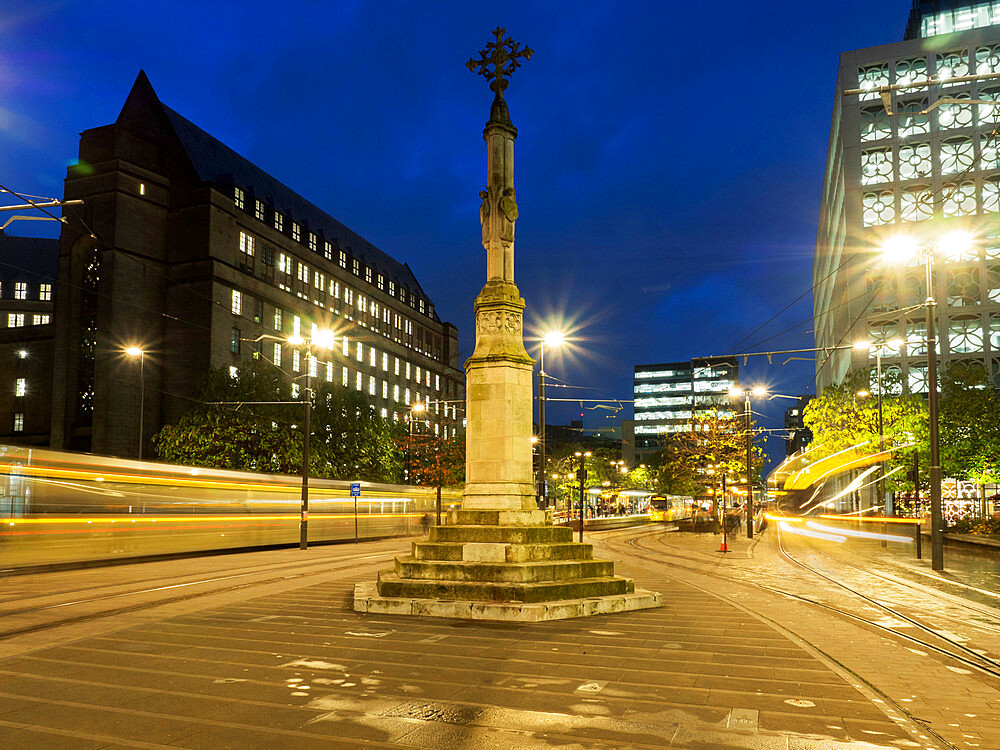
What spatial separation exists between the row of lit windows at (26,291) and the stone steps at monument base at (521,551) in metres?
90.1

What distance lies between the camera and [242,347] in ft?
196

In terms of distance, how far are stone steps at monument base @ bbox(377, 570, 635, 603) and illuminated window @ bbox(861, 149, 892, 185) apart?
236ft

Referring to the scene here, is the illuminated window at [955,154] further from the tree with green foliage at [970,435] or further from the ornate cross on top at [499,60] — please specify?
the ornate cross on top at [499,60]

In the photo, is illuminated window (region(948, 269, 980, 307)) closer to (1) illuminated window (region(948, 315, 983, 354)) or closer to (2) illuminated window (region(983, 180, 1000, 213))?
(1) illuminated window (region(948, 315, 983, 354))

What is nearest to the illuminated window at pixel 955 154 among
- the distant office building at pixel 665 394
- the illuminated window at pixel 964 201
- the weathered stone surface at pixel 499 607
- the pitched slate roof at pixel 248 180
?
the illuminated window at pixel 964 201

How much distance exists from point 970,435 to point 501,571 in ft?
127

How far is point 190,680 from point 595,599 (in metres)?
6.06

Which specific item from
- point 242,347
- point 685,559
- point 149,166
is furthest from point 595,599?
point 149,166

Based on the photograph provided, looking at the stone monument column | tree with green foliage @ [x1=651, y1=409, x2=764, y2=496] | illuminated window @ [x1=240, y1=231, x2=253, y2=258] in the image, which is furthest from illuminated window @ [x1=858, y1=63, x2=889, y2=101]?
the stone monument column

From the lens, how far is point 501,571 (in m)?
11.6

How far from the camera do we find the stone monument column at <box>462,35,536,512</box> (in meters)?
13.3

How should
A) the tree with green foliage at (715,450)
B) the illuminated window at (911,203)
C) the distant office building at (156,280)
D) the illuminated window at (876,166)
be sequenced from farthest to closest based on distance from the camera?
the illuminated window at (876,166), the illuminated window at (911,203), the tree with green foliage at (715,450), the distant office building at (156,280)

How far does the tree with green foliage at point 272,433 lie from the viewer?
43.3m

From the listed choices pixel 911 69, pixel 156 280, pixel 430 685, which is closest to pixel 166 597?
pixel 430 685
